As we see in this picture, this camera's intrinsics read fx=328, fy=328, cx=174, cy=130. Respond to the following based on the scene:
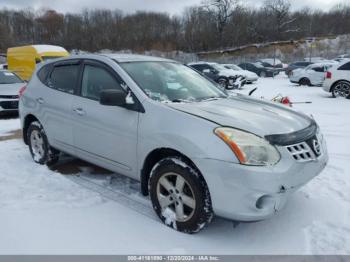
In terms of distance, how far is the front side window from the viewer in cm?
375

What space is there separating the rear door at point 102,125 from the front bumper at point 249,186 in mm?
961

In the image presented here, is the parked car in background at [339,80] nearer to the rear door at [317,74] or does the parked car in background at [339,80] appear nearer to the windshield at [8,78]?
the rear door at [317,74]

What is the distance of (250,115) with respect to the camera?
3.19 m

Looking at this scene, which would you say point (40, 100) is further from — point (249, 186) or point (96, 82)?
point (249, 186)

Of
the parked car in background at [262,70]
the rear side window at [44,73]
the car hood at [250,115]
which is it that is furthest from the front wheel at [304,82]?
the rear side window at [44,73]

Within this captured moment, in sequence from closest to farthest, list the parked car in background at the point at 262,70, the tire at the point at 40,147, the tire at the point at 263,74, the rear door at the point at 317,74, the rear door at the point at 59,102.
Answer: the rear door at the point at 59,102
the tire at the point at 40,147
the rear door at the point at 317,74
the parked car in background at the point at 262,70
the tire at the point at 263,74

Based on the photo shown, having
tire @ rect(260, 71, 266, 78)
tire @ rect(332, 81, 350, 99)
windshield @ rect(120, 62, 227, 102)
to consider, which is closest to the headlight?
windshield @ rect(120, 62, 227, 102)

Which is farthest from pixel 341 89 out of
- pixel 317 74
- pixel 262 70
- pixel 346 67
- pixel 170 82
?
pixel 262 70

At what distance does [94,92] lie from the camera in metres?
3.94

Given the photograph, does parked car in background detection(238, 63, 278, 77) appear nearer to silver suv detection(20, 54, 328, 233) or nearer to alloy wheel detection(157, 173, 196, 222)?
silver suv detection(20, 54, 328, 233)

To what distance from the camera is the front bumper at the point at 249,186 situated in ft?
8.65

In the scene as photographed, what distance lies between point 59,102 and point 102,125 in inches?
40.9

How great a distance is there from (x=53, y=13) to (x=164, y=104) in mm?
80566

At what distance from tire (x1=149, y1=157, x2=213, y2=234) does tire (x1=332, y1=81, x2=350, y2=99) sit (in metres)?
11.7
